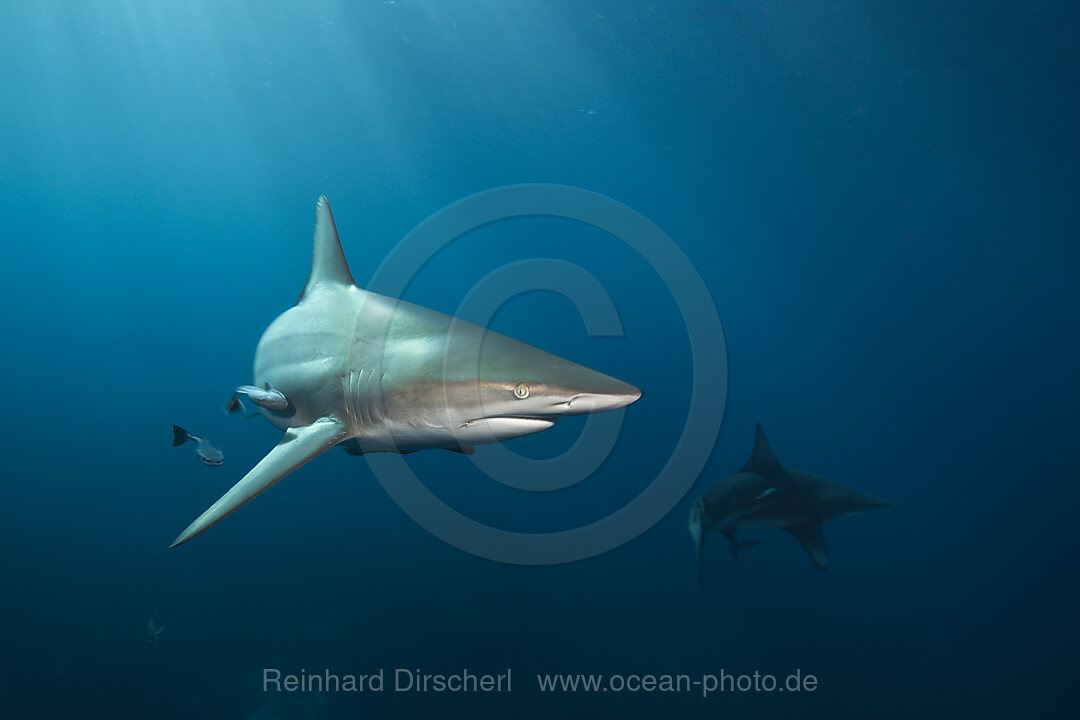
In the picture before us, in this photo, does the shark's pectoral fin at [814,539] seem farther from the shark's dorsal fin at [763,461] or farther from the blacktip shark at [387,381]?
the blacktip shark at [387,381]

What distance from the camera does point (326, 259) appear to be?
3732 millimetres

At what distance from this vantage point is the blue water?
12.2m

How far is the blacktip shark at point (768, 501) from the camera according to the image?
6.10m

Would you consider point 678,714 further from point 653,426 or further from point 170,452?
point 170,452

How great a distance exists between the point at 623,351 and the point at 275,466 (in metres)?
25.7

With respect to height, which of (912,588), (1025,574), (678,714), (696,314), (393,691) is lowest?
(1025,574)

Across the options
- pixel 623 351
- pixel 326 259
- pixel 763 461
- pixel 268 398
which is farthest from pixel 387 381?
pixel 623 351

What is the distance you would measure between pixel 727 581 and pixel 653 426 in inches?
353

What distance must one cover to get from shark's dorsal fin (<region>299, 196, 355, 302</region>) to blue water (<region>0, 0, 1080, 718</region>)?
9027 millimetres

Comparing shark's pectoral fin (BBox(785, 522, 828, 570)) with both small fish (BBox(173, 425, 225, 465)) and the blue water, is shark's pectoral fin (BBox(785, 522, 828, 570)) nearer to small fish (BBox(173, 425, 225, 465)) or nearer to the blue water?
the blue water

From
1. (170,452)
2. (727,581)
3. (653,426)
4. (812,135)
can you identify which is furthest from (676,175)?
(170,452)

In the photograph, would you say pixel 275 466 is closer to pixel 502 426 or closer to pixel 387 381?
pixel 387 381

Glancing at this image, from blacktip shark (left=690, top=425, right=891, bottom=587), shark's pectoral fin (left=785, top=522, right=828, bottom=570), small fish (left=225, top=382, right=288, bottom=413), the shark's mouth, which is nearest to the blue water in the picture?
shark's pectoral fin (left=785, top=522, right=828, bottom=570)

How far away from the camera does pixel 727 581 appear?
17.4 m
